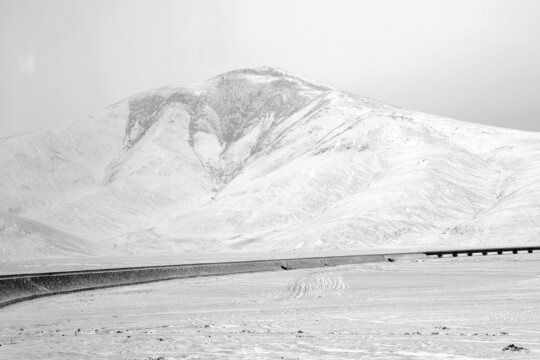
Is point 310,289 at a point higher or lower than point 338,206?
higher

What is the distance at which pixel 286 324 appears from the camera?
16719 mm

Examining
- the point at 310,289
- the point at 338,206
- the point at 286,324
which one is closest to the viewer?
the point at 286,324

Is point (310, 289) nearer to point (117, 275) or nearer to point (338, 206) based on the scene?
point (117, 275)

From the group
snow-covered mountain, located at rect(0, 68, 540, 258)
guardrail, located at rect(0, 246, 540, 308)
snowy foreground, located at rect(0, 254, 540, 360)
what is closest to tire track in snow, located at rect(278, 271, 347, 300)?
snowy foreground, located at rect(0, 254, 540, 360)

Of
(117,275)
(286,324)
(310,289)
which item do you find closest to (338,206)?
(117,275)

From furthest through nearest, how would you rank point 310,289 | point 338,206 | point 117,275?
point 338,206 → point 117,275 → point 310,289

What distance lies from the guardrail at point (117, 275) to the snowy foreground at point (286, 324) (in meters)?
1.67

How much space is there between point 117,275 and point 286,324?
25.1 meters

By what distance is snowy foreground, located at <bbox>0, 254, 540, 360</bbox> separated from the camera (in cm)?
1173

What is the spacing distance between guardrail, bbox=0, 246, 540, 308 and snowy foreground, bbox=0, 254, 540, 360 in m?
1.67

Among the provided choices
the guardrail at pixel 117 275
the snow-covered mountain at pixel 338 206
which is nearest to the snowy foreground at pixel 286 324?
the guardrail at pixel 117 275

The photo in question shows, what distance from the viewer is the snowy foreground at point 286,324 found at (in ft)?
38.5

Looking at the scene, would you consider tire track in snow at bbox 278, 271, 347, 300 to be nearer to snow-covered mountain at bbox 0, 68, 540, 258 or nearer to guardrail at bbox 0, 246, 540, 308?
guardrail at bbox 0, 246, 540, 308

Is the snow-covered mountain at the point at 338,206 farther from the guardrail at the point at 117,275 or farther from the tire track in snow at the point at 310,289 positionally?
the tire track in snow at the point at 310,289
